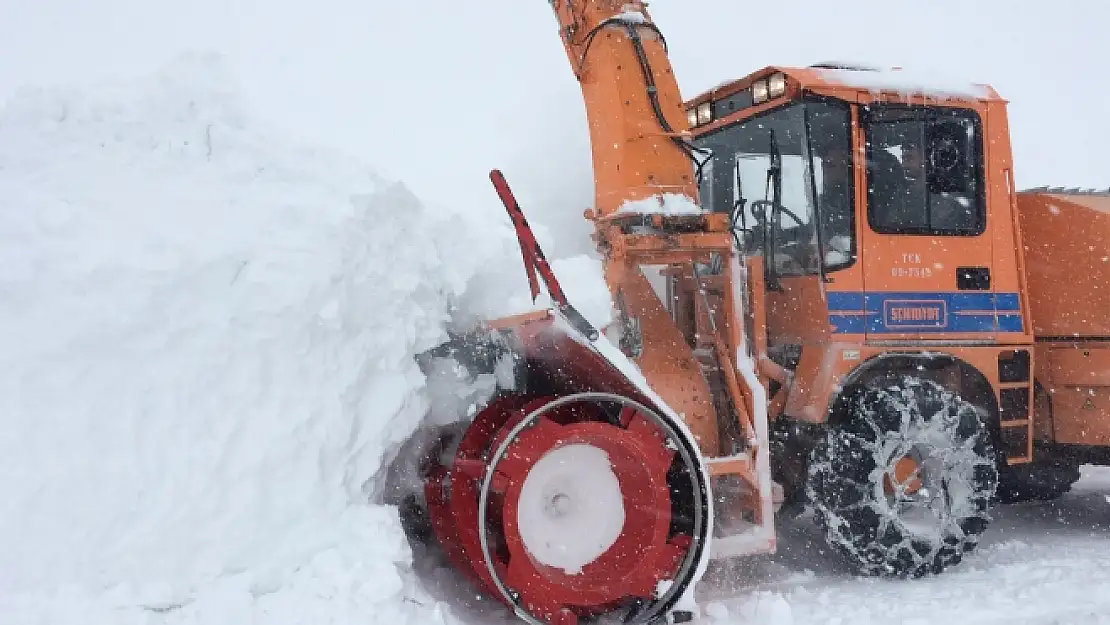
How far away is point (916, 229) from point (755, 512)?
67.3 inches

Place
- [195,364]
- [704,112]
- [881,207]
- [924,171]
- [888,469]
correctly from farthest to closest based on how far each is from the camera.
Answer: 1. [704,112]
2. [924,171]
3. [881,207]
4. [888,469]
5. [195,364]

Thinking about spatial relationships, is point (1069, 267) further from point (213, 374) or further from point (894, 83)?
point (213, 374)

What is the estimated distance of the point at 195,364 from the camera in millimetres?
3039

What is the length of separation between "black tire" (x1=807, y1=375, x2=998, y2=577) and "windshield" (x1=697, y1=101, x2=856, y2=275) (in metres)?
0.72

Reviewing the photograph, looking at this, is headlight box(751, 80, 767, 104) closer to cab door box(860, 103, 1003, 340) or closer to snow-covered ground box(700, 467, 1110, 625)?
cab door box(860, 103, 1003, 340)

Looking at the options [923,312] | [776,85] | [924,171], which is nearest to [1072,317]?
[923,312]

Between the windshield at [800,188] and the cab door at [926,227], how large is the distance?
12 cm

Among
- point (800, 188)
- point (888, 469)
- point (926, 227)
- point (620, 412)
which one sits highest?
point (800, 188)

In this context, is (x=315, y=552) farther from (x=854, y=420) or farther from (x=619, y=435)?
(x=854, y=420)

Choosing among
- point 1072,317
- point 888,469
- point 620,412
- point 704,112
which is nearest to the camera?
point 620,412

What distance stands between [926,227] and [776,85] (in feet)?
3.42

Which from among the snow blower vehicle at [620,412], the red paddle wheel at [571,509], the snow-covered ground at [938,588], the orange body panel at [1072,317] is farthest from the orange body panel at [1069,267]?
the red paddle wheel at [571,509]

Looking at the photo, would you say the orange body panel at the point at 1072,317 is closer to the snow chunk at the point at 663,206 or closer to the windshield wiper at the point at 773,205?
the windshield wiper at the point at 773,205

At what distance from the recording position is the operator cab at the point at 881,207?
4.35 meters
